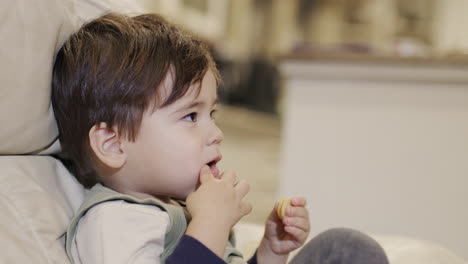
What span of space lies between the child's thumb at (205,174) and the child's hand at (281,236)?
153 mm

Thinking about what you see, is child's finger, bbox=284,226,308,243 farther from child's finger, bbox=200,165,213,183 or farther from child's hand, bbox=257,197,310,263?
child's finger, bbox=200,165,213,183

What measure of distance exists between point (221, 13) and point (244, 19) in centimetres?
164

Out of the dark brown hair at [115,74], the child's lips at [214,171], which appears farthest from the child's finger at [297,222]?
the dark brown hair at [115,74]

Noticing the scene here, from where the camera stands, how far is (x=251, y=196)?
3.10m

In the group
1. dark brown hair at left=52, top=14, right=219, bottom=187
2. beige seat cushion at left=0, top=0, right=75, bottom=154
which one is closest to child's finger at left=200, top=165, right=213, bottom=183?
dark brown hair at left=52, top=14, right=219, bottom=187

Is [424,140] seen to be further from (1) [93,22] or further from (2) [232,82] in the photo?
(2) [232,82]

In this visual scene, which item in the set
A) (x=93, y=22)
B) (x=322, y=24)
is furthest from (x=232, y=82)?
(x=93, y=22)

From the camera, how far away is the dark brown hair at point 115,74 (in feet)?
2.53

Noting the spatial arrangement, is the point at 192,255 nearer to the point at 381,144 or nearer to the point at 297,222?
the point at 297,222

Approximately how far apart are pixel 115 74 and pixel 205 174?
0.67ft

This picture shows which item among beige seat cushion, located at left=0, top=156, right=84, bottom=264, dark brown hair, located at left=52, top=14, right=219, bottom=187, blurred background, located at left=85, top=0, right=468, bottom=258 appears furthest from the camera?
blurred background, located at left=85, top=0, right=468, bottom=258

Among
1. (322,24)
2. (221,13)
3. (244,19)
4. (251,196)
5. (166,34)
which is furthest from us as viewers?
(322,24)

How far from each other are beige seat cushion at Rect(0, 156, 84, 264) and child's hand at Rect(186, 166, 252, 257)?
0.19 metres

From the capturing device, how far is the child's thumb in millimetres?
798
